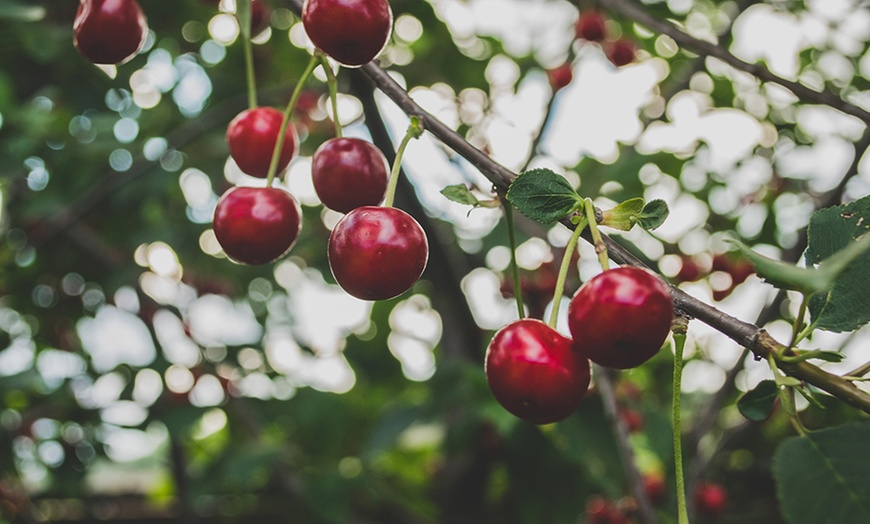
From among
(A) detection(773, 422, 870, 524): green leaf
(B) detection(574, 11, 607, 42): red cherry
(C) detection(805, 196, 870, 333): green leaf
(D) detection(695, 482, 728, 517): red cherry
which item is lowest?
(D) detection(695, 482, 728, 517): red cherry

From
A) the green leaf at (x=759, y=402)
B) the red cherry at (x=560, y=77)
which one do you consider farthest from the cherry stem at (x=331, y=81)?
the red cherry at (x=560, y=77)

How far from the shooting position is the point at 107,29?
3.12ft

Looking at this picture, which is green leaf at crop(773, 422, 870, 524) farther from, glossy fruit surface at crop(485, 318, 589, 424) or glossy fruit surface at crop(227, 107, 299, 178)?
glossy fruit surface at crop(227, 107, 299, 178)

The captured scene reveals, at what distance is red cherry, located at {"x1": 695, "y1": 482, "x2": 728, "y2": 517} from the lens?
7.32ft

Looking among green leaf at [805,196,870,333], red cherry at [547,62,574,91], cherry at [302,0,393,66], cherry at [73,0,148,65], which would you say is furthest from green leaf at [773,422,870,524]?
red cherry at [547,62,574,91]

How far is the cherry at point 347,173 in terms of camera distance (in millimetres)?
901

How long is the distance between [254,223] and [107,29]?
35 centimetres

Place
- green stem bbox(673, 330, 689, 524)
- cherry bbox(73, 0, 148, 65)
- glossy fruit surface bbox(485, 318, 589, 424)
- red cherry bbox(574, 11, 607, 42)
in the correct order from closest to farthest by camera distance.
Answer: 1. green stem bbox(673, 330, 689, 524)
2. glossy fruit surface bbox(485, 318, 589, 424)
3. cherry bbox(73, 0, 148, 65)
4. red cherry bbox(574, 11, 607, 42)

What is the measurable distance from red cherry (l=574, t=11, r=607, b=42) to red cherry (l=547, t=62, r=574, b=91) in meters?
0.15

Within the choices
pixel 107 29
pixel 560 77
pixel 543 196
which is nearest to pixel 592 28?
pixel 560 77

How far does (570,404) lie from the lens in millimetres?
713

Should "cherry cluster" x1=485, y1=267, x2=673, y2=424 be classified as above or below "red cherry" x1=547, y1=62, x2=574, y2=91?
above

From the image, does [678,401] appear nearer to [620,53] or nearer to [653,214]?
[653,214]

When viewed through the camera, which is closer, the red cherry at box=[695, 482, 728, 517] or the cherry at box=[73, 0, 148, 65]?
the cherry at box=[73, 0, 148, 65]
